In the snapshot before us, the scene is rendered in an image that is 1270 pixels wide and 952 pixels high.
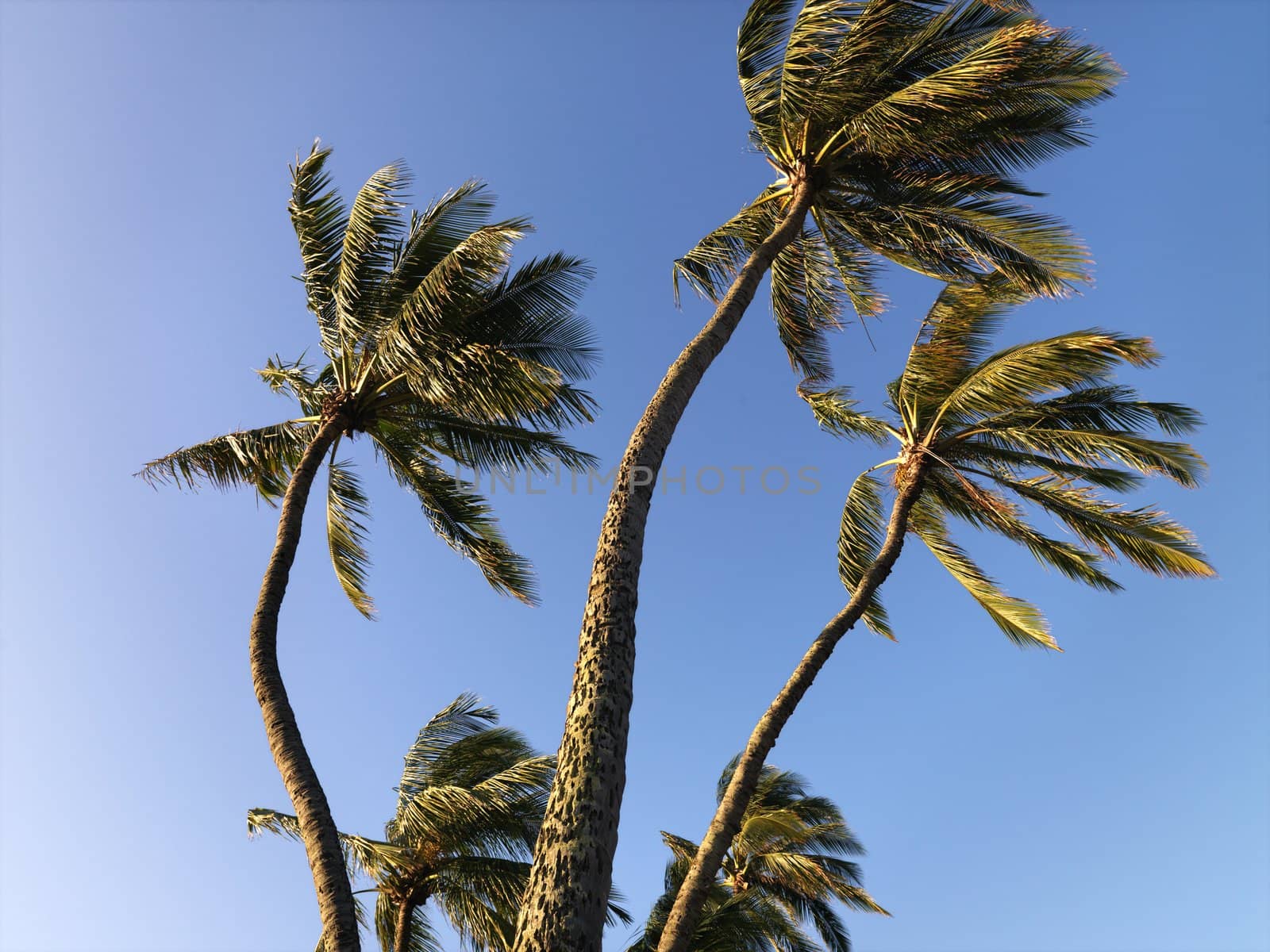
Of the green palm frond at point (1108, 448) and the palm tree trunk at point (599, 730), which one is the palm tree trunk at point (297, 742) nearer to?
the palm tree trunk at point (599, 730)

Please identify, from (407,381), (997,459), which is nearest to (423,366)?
(407,381)

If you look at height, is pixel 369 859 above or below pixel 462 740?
below

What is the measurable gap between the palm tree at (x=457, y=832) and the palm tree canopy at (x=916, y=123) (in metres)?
7.81

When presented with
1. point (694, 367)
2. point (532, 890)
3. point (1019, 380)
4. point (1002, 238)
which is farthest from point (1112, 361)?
point (532, 890)

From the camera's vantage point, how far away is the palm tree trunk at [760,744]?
819 cm

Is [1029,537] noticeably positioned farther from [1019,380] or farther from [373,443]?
[373,443]

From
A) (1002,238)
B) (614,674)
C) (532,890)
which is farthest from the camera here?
(1002,238)

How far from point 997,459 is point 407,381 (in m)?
7.78

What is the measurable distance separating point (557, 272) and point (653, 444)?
152 inches

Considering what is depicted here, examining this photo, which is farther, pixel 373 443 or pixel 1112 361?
pixel 373 443

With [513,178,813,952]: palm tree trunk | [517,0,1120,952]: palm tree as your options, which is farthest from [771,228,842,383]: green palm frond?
[513,178,813,952]: palm tree trunk

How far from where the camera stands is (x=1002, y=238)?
30.8 feet

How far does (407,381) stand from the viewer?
9734 millimetres

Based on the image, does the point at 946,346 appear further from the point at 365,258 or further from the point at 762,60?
the point at 365,258
